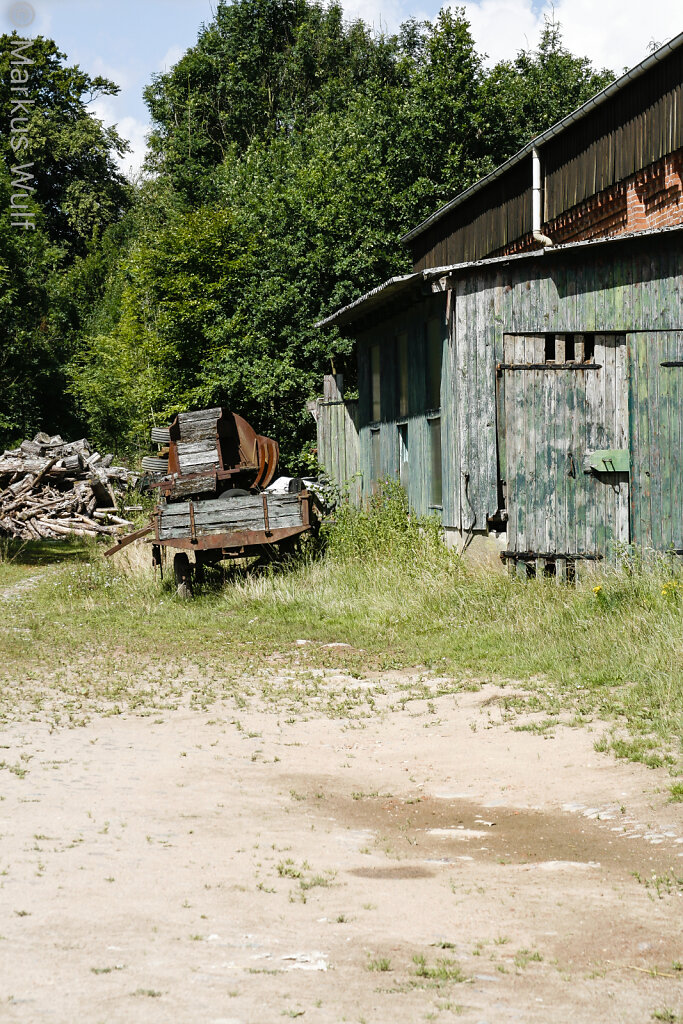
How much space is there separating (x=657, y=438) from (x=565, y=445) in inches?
41.5

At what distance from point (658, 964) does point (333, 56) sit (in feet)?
149

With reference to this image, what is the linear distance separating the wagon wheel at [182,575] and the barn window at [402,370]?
14.5 ft

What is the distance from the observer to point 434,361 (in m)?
15.1

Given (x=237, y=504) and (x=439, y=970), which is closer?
(x=439, y=970)

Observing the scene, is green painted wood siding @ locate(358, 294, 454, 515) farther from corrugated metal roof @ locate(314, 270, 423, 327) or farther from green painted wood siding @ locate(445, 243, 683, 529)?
green painted wood siding @ locate(445, 243, 683, 529)

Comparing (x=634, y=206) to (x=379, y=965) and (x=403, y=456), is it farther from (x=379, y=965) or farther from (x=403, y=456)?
(x=379, y=965)

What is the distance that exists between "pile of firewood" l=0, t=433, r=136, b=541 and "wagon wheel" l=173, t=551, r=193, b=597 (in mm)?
10345

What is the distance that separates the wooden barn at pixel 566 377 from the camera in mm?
11891

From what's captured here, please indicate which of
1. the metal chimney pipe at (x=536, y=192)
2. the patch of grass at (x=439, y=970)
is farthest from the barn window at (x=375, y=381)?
the patch of grass at (x=439, y=970)

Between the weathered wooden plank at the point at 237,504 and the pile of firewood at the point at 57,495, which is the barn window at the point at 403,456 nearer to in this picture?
the weathered wooden plank at the point at 237,504

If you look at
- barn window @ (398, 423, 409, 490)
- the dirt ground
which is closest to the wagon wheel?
barn window @ (398, 423, 409, 490)

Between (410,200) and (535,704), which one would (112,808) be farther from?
(410,200)

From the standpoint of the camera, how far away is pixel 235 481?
16062 millimetres

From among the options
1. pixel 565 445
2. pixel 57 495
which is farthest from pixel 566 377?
pixel 57 495
